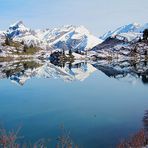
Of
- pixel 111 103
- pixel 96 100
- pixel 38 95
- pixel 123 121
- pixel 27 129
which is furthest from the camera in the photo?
pixel 38 95

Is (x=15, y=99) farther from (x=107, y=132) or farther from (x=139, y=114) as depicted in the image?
(x=107, y=132)

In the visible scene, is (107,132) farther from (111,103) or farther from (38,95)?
(38,95)

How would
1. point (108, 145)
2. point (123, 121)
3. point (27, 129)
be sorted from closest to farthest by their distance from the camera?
point (108, 145)
point (27, 129)
point (123, 121)

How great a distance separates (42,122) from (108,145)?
16.0m

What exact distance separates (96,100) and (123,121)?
22.5 metres

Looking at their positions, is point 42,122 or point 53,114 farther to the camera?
point 53,114

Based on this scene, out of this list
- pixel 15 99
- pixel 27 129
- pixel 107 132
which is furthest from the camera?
pixel 15 99

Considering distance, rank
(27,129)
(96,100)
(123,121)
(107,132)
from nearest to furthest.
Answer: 1. (107,132)
2. (27,129)
3. (123,121)
4. (96,100)

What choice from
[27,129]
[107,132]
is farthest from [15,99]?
[107,132]

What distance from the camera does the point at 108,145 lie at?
115 feet

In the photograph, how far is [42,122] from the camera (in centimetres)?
4828

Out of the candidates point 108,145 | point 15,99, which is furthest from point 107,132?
point 15,99

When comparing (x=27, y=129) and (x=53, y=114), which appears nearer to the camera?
(x=27, y=129)

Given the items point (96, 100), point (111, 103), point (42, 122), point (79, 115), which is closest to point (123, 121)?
point (79, 115)
